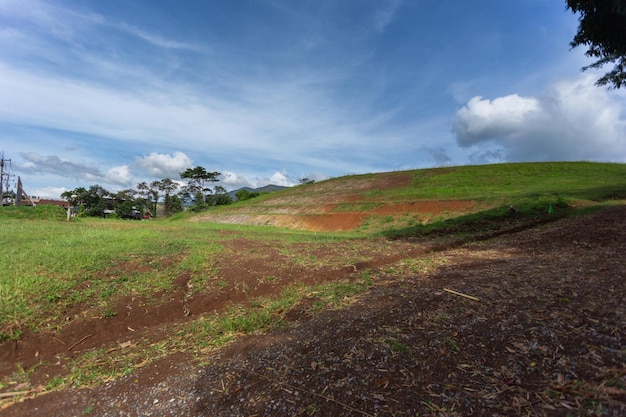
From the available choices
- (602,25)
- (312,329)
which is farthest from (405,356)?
(602,25)

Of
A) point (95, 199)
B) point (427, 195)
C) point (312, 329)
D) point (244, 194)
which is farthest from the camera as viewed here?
point (95, 199)

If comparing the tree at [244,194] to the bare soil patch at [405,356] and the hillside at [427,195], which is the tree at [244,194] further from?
the bare soil patch at [405,356]

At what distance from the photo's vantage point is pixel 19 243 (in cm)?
920

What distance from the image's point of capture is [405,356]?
3.42 metres

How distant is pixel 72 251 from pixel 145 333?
459 cm

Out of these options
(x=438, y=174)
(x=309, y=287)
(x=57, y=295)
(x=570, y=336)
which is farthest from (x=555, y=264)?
(x=438, y=174)

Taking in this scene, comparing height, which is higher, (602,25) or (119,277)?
(602,25)

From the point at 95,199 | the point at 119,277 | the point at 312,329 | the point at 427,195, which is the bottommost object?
the point at 312,329

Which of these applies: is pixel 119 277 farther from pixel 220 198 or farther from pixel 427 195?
pixel 220 198

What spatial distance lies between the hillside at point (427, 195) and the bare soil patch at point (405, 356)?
14764 millimetres

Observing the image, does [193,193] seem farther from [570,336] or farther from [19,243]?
[570,336]

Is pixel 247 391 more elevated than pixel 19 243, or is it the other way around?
pixel 19 243

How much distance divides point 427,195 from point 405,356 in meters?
23.9

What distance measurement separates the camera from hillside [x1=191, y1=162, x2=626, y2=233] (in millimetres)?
19930
